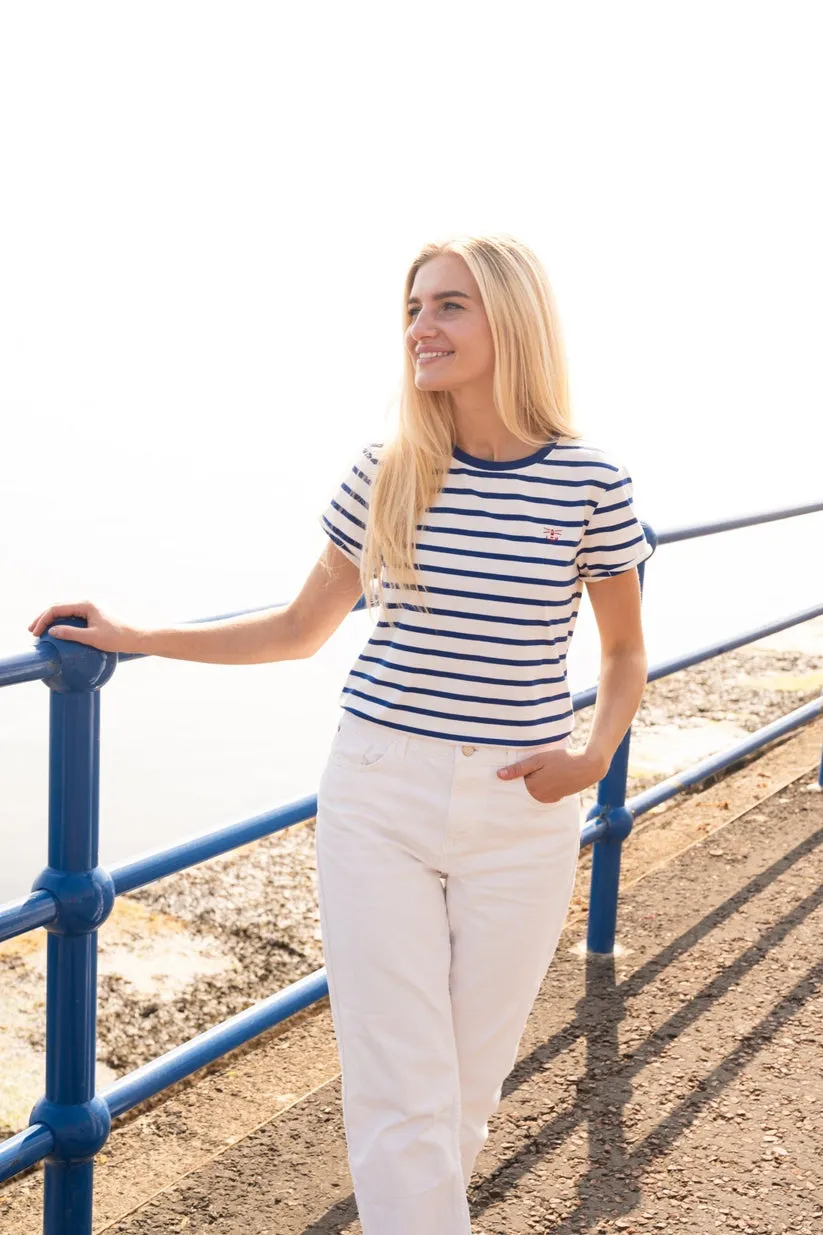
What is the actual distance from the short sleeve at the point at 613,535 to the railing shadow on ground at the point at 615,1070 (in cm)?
124

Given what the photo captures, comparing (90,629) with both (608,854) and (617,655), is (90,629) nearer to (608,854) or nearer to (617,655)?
(617,655)

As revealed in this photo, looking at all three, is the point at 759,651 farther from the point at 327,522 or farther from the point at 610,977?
the point at 327,522

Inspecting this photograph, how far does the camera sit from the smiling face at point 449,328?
1.99 m

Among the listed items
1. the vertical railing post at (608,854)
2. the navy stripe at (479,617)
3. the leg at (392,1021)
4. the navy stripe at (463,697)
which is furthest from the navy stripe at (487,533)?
the vertical railing post at (608,854)

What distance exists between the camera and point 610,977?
137 inches

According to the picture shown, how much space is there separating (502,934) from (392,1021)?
0.63 ft

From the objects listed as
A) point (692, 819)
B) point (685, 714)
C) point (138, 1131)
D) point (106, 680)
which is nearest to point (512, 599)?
point (106, 680)

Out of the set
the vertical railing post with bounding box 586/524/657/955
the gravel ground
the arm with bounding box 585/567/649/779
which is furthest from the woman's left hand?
the gravel ground

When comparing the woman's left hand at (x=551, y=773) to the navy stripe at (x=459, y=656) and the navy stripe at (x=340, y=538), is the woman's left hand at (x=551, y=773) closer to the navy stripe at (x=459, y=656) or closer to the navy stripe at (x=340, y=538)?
the navy stripe at (x=459, y=656)

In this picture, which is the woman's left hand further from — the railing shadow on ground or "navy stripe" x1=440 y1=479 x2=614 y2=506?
the railing shadow on ground

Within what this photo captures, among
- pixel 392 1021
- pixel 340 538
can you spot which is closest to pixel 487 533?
pixel 340 538

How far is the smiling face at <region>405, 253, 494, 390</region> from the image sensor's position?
1.99 meters

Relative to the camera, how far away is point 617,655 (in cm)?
215

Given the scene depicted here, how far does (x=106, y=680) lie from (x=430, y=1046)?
0.68 meters
